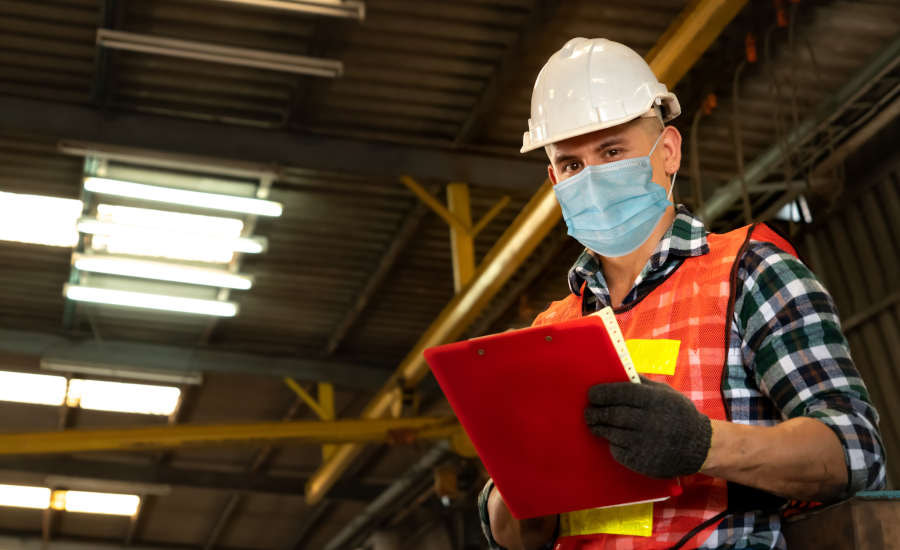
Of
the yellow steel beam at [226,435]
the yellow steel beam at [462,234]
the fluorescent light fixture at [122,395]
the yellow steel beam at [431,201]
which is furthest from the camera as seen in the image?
the fluorescent light fixture at [122,395]

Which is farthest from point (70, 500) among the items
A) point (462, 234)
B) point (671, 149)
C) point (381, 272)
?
point (671, 149)

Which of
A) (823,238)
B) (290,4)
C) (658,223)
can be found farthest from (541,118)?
(823,238)

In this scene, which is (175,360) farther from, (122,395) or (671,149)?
(671,149)

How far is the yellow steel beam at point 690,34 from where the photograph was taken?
6270 millimetres

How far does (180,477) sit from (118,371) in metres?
4.42

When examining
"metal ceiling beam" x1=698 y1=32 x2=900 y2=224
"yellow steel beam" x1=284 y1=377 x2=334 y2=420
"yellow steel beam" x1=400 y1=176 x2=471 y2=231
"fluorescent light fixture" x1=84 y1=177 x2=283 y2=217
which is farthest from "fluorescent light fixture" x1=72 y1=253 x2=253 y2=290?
"metal ceiling beam" x1=698 y1=32 x2=900 y2=224

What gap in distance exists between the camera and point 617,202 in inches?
94.1

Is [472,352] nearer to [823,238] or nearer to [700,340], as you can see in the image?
[700,340]

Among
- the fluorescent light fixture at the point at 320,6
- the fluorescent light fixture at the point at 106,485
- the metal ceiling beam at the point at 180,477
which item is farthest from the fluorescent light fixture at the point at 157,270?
the fluorescent light fixture at the point at 106,485

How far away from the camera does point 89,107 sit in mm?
8609

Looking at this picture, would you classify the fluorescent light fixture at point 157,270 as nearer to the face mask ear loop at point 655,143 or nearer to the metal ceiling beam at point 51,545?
the face mask ear loop at point 655,143

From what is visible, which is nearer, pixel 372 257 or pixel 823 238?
pixel 823 238

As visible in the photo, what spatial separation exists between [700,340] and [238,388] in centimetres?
1322

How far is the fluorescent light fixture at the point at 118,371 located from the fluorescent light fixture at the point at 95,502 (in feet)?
15.6
